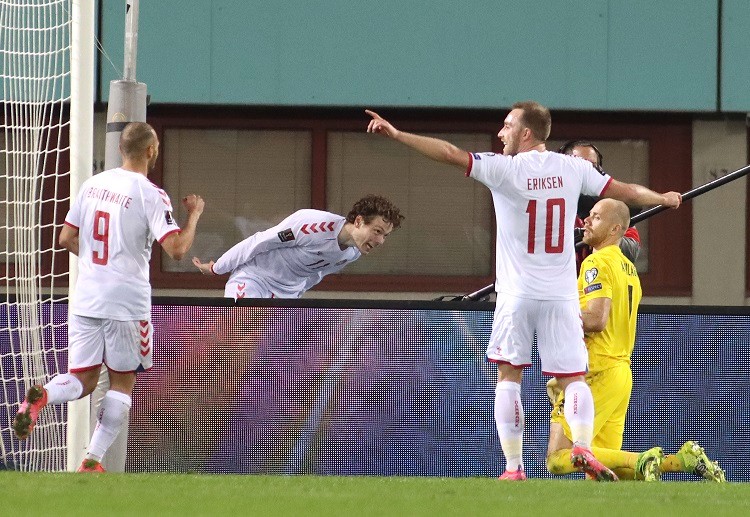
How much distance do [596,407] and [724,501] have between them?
1801 mm

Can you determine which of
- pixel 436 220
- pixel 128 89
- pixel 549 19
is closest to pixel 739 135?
pixel 549 19

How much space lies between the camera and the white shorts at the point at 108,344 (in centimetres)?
721

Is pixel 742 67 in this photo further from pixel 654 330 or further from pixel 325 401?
pixel 325 401

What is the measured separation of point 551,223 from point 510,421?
3.33ft

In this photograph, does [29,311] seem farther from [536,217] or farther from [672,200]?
[672,200]

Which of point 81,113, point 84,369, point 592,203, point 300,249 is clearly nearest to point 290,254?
point 300,249

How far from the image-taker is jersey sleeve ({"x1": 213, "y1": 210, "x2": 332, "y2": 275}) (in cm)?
934

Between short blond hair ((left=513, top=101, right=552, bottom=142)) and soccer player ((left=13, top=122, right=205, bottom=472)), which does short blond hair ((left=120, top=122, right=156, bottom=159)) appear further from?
short blond hair ((left=513, top=101, right=552, bottom=142))

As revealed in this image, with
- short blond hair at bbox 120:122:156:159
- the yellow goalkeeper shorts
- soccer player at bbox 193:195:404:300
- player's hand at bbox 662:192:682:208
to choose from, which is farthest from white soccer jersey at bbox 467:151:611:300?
soccer player at bbox 193:195:404:300

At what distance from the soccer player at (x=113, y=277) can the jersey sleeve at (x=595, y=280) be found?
87.1 inches

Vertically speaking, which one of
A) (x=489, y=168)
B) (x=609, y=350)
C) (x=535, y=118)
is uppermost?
(x=535, y=118)

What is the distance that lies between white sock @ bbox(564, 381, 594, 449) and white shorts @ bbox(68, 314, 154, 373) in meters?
2.16

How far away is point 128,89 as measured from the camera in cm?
857

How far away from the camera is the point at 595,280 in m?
7.87
